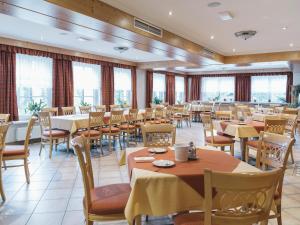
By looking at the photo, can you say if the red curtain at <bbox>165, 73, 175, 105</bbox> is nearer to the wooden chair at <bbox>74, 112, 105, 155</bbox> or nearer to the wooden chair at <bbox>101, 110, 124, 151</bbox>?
the wooden chair at <bbox>101, 110, 124, 151</bbox>

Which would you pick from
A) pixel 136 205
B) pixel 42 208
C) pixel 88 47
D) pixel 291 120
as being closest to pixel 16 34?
pixel 88 47

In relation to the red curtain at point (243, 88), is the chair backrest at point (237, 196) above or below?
below

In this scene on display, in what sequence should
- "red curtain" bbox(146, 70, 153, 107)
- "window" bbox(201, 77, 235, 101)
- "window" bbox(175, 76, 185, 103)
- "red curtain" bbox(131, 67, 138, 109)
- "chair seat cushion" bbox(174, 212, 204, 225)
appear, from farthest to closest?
"window" bbox(175, 76, 185, 103) → "window" bbox(201, 77, 235, 101) → "red curtain" bbox(146, 70, 153, 107) → "red curtain" bbox(131, 67, 138, 109) → "chair seat cushion" bbox(174, 212, 204, 225)

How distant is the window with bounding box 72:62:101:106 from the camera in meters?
8.88

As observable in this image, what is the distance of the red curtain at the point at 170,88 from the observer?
14.3m

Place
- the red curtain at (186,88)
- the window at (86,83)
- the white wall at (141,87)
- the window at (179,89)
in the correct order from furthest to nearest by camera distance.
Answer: the red curtain at (186,88) → the window at (179,89) → the white wall at (141,87) → the window at (86,83)

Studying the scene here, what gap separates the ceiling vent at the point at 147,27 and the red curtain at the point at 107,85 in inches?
189

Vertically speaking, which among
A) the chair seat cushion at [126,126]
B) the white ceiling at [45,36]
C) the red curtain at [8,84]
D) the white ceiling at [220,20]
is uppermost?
the white ceiling at [45,36]

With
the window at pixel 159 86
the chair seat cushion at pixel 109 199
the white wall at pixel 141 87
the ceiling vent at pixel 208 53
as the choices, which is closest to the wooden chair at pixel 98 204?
the chair seat cushion at pixel 109 199

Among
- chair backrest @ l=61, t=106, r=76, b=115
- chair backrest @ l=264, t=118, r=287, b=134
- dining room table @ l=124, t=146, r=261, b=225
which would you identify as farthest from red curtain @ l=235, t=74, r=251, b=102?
dining room table @ l=124, t=146, r=261, b=225

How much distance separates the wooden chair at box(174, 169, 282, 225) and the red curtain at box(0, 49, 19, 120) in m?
6.49

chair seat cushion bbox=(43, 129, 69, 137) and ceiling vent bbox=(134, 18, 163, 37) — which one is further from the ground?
ceiling vent bbox=(134, 18, 163, 37)

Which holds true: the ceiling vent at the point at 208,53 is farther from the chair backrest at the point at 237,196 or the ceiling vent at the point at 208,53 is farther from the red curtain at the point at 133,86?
the chair backrest at the point at 237,196

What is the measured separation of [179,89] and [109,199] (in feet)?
46.1
